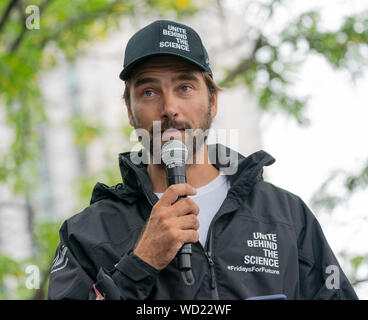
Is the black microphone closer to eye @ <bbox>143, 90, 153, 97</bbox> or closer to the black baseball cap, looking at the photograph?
eye @ <bbox>143, 90, 153, 97</bbox>

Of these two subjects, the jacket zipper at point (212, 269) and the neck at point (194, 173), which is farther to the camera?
the neck at point (194, 173)

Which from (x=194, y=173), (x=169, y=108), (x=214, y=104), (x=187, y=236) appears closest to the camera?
(x=187, y=236)

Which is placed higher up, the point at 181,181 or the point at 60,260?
the point at 181,181

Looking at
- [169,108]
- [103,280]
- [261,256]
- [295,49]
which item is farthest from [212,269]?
[295,49]

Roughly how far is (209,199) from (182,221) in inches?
23.5

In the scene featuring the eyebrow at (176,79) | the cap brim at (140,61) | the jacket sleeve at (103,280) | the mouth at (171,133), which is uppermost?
the cap brim at (140,61)

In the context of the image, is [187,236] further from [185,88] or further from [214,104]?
[214,104]

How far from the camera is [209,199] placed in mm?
2824

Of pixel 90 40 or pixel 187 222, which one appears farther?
pixel 90 40

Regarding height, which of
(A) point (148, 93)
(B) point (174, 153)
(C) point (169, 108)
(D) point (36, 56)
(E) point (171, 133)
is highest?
(D) point (36, 56)

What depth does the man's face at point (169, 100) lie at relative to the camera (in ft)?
8.86

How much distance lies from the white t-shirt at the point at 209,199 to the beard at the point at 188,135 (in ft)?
0.50

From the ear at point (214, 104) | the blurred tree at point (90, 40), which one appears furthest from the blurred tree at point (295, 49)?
the ear at point (214, 104)

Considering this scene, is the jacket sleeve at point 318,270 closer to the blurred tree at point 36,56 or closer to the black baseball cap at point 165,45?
the black baseball cap at point 165,45
